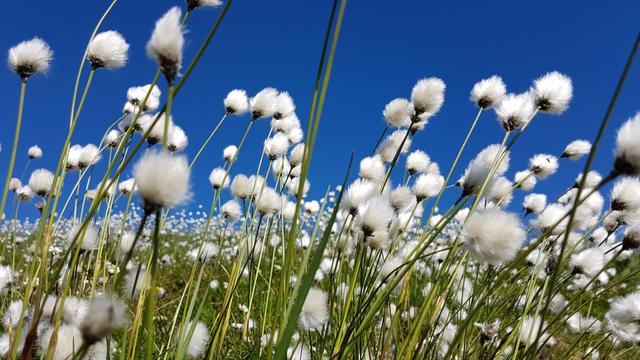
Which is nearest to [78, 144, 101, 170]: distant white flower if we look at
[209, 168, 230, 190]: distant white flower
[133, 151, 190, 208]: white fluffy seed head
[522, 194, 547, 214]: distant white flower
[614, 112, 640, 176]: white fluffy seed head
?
[209, 168, 230, 190]: distant white flower

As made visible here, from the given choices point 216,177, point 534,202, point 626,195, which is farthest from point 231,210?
point 626,195

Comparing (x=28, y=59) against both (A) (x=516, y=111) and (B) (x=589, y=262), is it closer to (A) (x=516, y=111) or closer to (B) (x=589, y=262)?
(A) (x=516, y=111)

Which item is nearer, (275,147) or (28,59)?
(28,59)

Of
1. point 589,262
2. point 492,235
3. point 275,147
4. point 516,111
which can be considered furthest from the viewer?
point 275,147

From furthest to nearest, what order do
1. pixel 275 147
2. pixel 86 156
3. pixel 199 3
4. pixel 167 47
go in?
pixel 275 147
pixel 86 156
pixel 199 3
pixel 167 47

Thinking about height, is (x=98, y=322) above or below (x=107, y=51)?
below

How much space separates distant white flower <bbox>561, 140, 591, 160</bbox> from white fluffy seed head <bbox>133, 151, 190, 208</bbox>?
235cm

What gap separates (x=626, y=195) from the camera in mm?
1972

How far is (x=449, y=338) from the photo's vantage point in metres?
3.05

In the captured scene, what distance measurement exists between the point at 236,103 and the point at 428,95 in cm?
101

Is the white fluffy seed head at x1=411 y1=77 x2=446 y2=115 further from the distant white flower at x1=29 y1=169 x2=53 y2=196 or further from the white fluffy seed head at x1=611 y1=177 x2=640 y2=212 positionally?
the distant white flower at x1=29 y1=169 x2=53 y2=196

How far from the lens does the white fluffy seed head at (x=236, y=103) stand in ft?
8.59

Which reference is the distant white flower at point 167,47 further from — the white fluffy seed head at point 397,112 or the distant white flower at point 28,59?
the white fluffy seed head at point 397,112

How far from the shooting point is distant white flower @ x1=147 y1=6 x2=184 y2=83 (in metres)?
1.05
